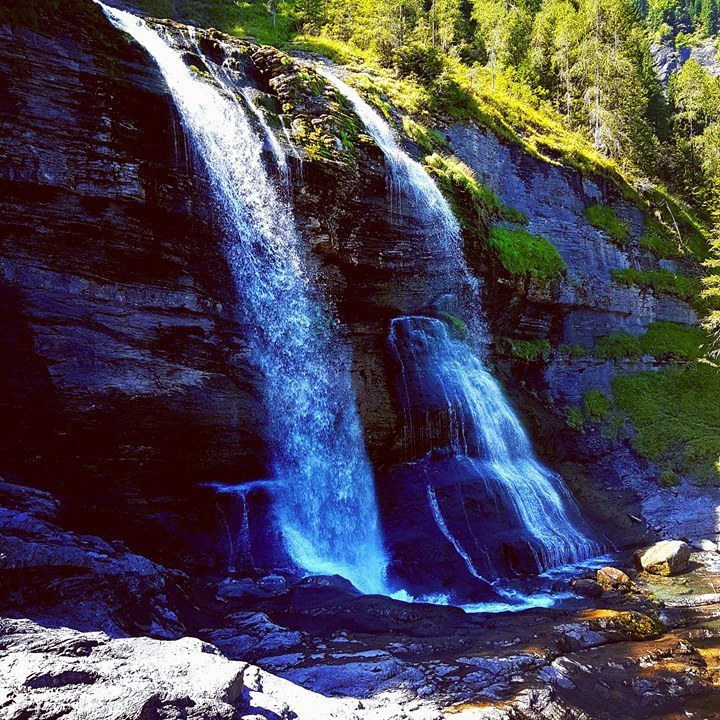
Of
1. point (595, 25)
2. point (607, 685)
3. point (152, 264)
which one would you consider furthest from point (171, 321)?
point (595, 25)

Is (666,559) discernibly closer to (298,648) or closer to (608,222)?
(298,648)

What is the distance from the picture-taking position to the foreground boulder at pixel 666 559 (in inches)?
553

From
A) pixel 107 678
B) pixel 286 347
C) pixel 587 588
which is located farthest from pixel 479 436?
pixel 107 678

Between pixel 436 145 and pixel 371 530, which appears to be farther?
pixel 436 145

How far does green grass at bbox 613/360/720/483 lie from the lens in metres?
21.3

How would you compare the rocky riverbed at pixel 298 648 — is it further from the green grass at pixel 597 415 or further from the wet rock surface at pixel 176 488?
the green grass at pixel 597 415

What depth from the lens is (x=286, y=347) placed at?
51.6 feet

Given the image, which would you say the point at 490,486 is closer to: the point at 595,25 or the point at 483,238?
the point at 483,238

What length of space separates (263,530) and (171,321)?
238 inches

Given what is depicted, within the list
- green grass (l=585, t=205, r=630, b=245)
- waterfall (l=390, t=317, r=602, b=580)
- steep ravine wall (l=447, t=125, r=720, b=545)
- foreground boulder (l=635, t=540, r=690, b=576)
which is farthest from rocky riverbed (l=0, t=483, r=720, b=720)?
green grass (l=585, t=205, r=630, b=245)

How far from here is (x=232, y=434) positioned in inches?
559

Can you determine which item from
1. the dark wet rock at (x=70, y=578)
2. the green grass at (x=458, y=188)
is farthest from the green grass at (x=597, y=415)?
the dark wet rock at (x=70, y=578)

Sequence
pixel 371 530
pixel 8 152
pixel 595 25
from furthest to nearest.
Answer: pixel 595 25 < pixel 371 530 < pixel 8 152

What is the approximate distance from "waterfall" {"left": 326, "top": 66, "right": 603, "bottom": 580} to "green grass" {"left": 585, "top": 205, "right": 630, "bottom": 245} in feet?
44.3
